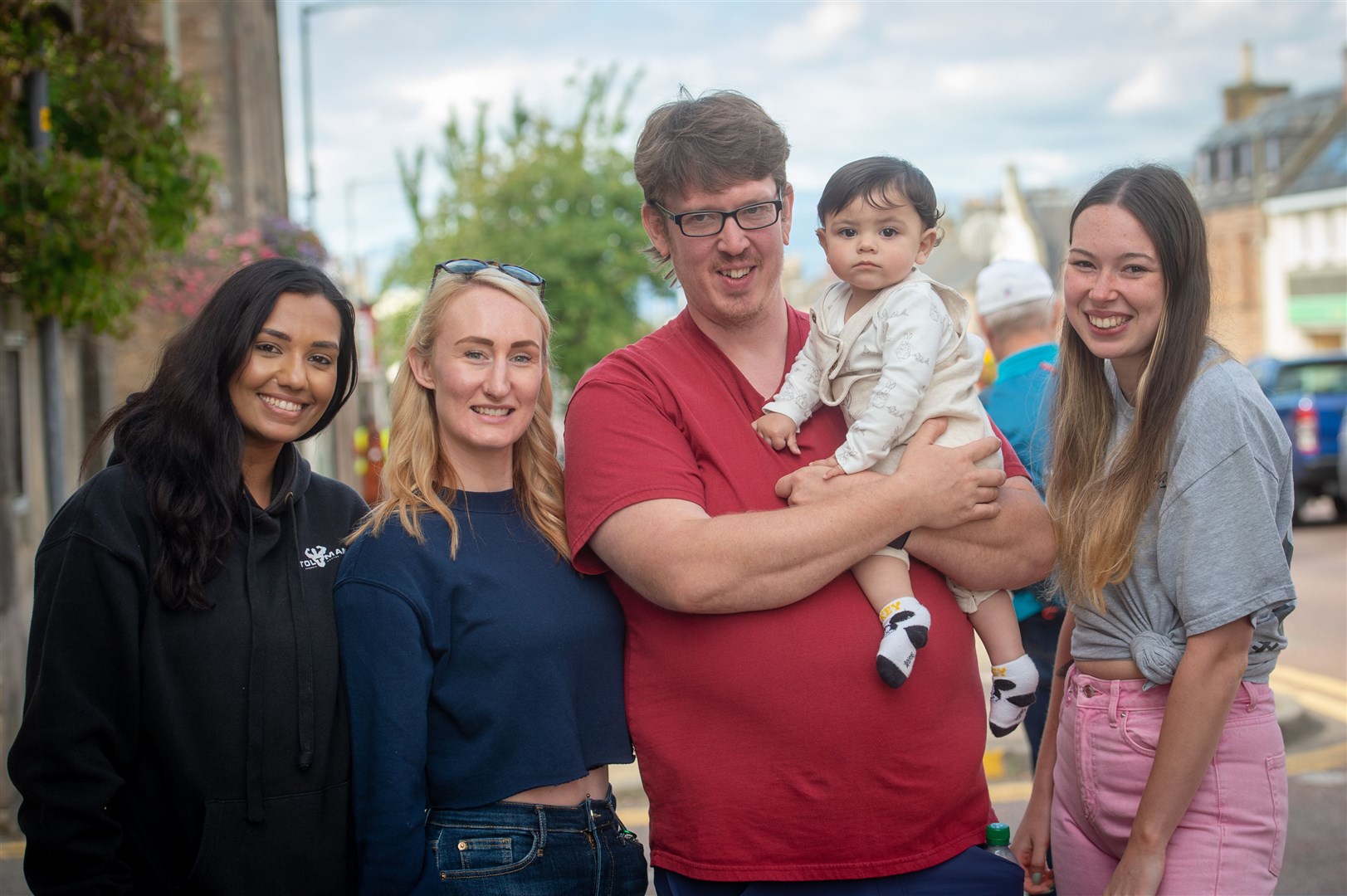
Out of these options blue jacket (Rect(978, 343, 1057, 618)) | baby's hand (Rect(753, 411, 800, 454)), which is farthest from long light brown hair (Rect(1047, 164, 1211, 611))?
blue jacket (Rect(978, 343, 1057, 618))

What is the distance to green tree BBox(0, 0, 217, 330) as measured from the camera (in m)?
5.84

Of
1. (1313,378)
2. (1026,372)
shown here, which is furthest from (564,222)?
(1026,372)

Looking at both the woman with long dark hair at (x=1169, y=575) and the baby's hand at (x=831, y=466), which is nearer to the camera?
the woman with long dark hair at (x=1169, y=575)

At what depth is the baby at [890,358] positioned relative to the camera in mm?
2787

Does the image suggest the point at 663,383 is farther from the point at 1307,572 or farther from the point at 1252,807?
the point at 1307,572

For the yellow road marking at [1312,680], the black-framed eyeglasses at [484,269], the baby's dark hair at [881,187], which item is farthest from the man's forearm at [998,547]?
the yellow road marking at [1312,680]

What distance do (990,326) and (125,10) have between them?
515cm

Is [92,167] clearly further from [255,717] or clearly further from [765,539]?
[765,539]

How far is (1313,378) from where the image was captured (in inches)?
673

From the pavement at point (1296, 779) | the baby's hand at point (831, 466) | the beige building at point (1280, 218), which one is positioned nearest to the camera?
the baby's hand at point (831, 466)

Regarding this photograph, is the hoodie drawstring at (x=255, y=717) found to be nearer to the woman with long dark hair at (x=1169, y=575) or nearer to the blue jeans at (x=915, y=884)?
the blue jeans at (x=915, y=884)

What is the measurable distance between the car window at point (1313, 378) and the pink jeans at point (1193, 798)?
16253 mm

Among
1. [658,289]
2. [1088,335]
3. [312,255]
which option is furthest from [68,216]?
[658,289]

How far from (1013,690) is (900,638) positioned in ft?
1.93
